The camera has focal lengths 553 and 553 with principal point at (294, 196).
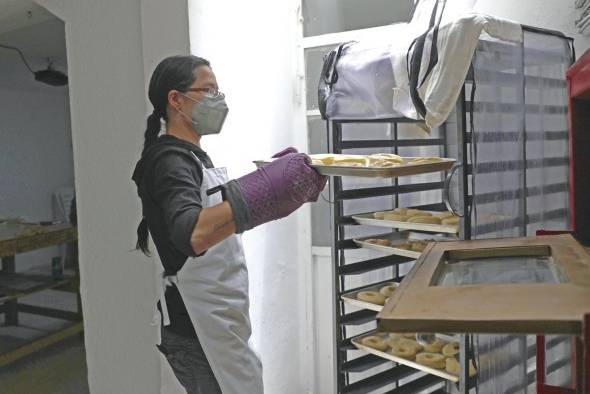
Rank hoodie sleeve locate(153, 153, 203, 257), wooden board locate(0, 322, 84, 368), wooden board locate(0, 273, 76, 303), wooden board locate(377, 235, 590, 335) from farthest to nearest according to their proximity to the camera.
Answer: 1. wooden board locate(0, 273, 76, 303)
2. wooden board locate(0, 322, 84, 368)
3. hoodie sleeve locate(153, 153, 203, 257)
4. wooden board locate(377, 235, 590, 335)

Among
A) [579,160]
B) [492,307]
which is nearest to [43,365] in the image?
[579,160]

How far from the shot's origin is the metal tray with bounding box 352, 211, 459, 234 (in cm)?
190

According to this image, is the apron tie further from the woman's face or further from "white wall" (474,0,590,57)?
"white wall" (474,0,590,57)

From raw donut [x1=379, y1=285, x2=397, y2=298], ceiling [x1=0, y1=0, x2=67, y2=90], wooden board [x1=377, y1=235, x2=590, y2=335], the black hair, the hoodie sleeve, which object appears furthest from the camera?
ceiling [x1=0, y1=0, x2=67, y2=90]

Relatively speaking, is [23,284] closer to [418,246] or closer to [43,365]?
[43,365]

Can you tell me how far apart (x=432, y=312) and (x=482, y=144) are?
3.89 ft

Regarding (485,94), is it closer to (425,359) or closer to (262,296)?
(425,359)

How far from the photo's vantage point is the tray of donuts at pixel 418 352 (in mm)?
1980

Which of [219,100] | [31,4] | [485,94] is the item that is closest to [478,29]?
[485,94]

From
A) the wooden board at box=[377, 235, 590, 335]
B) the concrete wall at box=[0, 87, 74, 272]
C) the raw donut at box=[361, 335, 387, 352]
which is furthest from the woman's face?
the concrete wall at box=[0, 87, 74, 272]

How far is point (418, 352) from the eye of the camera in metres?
2.16

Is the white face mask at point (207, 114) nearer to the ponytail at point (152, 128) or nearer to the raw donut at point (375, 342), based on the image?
the ponytail at point (152, 128)

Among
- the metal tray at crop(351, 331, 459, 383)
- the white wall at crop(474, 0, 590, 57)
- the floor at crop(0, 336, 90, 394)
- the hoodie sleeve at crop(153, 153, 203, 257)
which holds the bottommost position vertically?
the floor at crop(0, 336, 90, 394)

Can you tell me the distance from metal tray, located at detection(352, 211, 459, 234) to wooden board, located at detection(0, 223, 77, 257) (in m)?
2.81
